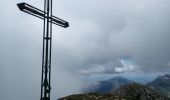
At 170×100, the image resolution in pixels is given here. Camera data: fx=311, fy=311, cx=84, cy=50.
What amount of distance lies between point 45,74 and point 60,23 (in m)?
7.77

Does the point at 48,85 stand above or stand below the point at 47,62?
below

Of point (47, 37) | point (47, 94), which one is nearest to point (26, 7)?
point (47, 37)

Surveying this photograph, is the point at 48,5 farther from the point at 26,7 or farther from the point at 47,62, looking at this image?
the point at 47,62

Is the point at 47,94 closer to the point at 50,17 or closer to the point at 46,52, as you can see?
the point at 46,52

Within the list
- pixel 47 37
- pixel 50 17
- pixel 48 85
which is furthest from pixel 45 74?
pixel 50 17

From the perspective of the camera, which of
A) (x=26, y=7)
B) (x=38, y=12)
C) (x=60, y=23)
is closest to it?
(x=26, y=7)

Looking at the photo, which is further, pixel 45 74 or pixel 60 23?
pixel 60 23

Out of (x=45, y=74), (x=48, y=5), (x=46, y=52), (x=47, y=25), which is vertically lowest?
(x=45, y=74)

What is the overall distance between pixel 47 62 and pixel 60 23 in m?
6.36

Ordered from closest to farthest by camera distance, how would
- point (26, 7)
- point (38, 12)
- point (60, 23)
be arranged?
point (26, 7) < point (38, 12) < point (60, 23)

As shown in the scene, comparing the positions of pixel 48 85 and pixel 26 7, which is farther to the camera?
pixel 48 85

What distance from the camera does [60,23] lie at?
39188 mm

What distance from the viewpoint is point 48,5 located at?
36.4 m

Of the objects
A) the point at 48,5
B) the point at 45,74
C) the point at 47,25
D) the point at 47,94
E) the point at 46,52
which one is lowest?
the point at 47,94
